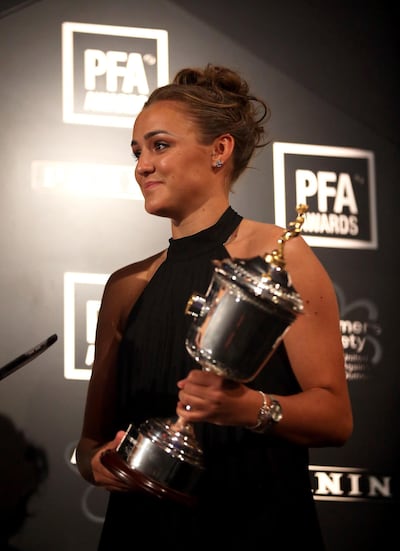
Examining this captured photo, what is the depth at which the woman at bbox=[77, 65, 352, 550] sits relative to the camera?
5.62 ft

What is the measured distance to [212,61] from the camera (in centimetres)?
284

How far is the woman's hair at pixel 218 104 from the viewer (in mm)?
2041

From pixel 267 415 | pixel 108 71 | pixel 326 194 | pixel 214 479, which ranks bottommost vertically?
pixel 214 479

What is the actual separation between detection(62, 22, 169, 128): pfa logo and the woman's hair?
0.62m

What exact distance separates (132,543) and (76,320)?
0.88 m

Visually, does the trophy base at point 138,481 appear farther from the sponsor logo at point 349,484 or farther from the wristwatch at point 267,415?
the sponsor logo at point 349,484

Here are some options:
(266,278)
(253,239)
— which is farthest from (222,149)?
(266,278)

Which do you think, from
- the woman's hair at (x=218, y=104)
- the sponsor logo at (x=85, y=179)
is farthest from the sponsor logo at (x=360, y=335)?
the woman's hair at (x=218, y=104)

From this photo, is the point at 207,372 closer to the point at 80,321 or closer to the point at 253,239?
the point at 253,239

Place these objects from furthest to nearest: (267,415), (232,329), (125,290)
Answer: (125,290) → (267,415) → (232,329)

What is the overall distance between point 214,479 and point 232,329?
43 cm

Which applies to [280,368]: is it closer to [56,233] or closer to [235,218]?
[235,218]

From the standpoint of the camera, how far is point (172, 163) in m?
1.99

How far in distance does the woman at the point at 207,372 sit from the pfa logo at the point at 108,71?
619 mm
